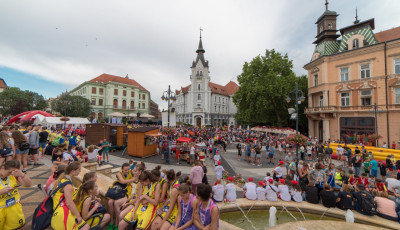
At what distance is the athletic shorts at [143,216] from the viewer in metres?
3.39

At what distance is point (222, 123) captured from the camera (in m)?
59.2

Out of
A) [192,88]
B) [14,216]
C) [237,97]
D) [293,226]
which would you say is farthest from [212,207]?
[192,88]

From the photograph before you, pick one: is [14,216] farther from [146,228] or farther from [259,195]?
[259,195]

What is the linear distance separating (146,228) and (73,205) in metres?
1.44

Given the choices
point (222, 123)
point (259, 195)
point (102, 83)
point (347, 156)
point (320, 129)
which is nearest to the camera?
point (259, 195)

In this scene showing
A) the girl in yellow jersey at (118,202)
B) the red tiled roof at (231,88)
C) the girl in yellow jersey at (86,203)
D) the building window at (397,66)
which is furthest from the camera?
→ the red tiled roof at (231,88)

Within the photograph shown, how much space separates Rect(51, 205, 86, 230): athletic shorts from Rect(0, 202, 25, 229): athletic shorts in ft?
2.62

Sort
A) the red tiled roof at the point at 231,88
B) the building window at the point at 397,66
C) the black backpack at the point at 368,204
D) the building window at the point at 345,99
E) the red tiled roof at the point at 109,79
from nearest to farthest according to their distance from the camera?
1. the black backpack at the point at 368,204
2. the building window at the point at 397,66
3. the building window at the point at 345,99
4. the red tiled roof at the point at 109,79
5. the red tiled roof at the point at 231,88

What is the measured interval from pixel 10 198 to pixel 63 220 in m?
1.15

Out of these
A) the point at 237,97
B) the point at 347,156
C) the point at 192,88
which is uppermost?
the point at 192,88

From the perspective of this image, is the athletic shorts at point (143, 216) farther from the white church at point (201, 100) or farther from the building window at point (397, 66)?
the white church at point (201, 100)

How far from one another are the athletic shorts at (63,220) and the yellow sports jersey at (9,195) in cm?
90

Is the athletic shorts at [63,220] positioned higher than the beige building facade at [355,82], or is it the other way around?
the beige building facade at [355,82]

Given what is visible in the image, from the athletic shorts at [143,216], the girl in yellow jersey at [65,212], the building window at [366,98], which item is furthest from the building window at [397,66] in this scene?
the girl in yellow jersey at [65,212]
